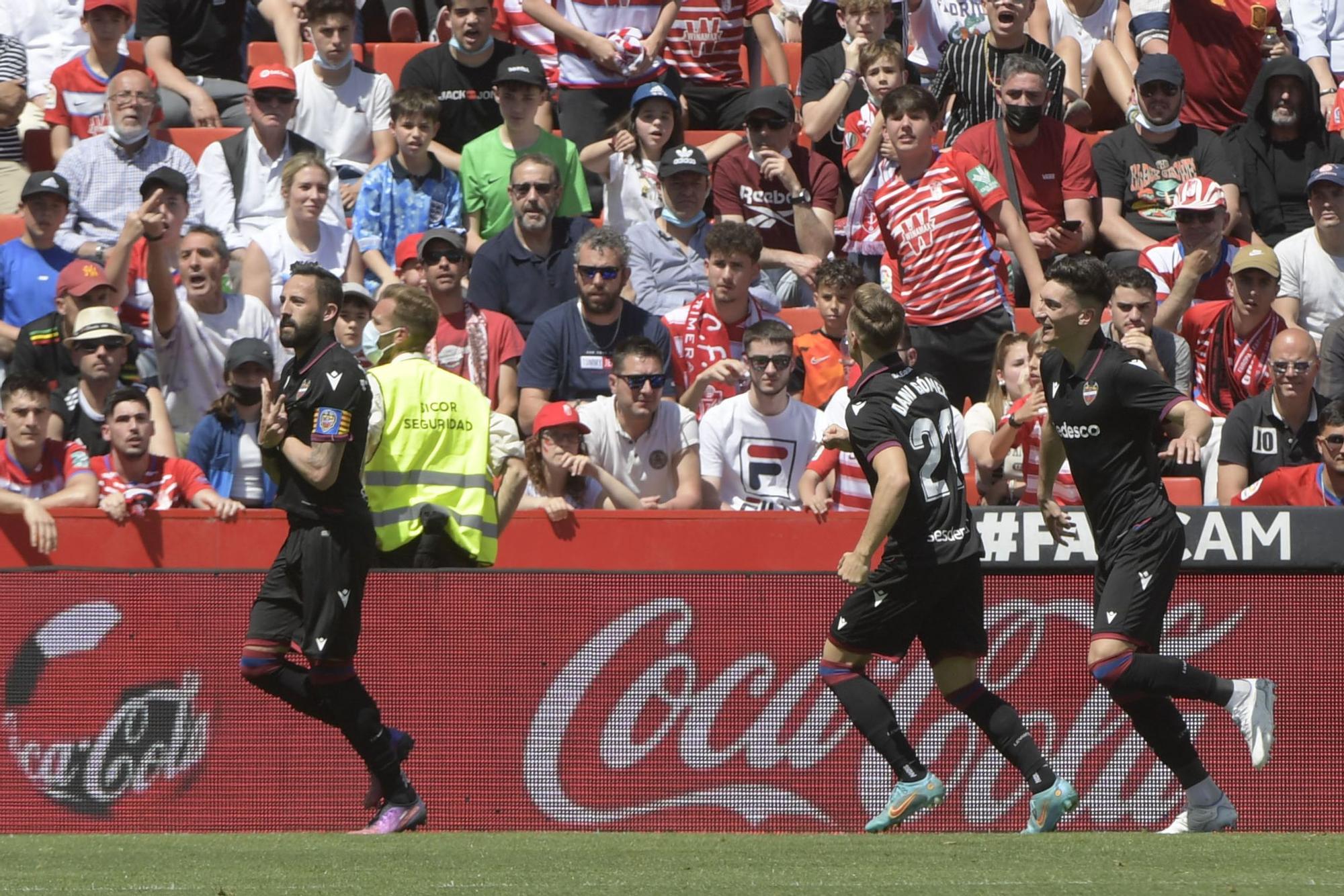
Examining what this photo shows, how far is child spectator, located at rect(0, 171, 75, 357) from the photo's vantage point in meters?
10.4

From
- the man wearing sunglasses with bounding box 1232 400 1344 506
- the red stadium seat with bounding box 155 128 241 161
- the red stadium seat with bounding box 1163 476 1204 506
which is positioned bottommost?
the red stadium seat with bounding box 1163 476 1204 506

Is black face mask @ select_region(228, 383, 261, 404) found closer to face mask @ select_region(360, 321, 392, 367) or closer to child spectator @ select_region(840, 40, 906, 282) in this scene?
face mask @ select_region(360, 321, 392, 367)

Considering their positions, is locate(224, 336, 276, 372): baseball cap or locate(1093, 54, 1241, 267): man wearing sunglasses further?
locate(1093, 54, 1241, 267): man wearing sunglasses

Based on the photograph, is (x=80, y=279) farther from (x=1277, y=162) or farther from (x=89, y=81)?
(x=1277, y=162)

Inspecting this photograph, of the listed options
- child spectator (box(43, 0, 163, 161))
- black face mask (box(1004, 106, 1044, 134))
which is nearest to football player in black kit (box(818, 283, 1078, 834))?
black face mask (box(1004, 106, 1044, 134))

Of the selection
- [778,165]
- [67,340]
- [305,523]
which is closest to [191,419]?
[67,340]

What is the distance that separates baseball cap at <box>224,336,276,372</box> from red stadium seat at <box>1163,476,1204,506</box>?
15.4 ft

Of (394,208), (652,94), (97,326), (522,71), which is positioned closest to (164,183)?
(97,326)

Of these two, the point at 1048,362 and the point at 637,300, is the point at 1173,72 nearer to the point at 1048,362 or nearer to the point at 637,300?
the point at 637,300

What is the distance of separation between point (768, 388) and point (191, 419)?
3375mm

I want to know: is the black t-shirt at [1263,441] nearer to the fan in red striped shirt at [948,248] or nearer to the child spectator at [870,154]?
the fan in red striped shirt at [948,248]

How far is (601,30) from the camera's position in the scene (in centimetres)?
1251

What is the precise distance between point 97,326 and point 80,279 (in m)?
0.51

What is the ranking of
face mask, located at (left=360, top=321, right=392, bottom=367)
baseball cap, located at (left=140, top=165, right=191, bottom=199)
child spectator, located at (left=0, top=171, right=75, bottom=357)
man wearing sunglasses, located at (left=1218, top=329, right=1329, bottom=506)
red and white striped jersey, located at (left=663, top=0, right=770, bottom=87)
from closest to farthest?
man wearing sunglasses, located at (left=1218, top=329, right=1329, bottom=506) → face mask, located at (left=360, top=321, right=392, bottom=367) → baseball cap, located at (left=140, top=165, right=191, bottom=199) → child spectator, located at (left=0, top=171, right=75, bottom=357) → red and white striped jersey, located at (left=663, top=0, right=770, bottom=87)
